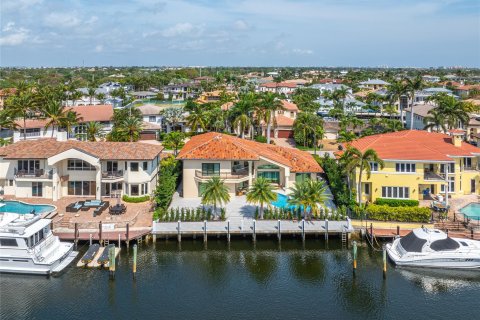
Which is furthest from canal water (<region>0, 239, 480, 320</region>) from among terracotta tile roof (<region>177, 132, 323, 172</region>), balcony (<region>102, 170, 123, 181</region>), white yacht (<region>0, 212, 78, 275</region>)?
terracotta tile roof (<region>177, 132, 323, 172</region>)

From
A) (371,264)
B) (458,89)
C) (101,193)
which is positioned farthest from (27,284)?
(458,89)

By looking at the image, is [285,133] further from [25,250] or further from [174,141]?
[25,250]

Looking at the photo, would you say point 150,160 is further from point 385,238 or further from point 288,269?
point 385,238

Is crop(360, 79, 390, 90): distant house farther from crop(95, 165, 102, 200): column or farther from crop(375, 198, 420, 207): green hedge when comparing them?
crop(95, 165, 102, 200): column

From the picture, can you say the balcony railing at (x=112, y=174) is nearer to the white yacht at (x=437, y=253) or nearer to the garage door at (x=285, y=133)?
the white yacht at (x=437, y=253)

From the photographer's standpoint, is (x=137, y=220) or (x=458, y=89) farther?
(x=458, y=89)

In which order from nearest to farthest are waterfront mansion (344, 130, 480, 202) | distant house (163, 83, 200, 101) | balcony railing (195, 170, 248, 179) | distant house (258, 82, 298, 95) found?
waterfront mansion (344, 130, 480, 202) < balcony railing (195, 170, 248, 179) < distant house (163, 83, 200, 101) < distant house (258, 82, 298, 95)

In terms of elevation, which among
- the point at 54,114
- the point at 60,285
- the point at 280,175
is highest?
the point at 54,114
